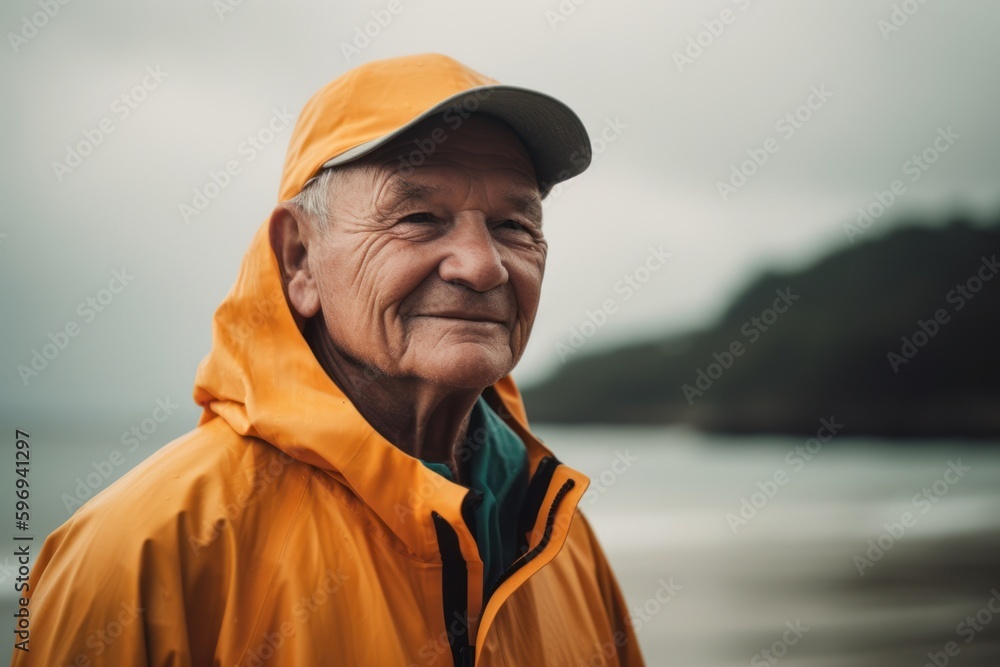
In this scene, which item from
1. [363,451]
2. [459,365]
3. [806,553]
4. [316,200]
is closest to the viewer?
[363,451]

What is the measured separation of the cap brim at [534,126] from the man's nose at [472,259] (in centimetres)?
22

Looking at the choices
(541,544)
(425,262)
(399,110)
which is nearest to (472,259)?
(425,262)

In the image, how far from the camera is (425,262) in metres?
1.65

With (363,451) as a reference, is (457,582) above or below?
below

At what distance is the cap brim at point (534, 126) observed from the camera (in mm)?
Answer: 1605

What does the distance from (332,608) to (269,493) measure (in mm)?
251

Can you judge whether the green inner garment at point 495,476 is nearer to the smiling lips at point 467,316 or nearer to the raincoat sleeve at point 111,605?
the smiling lips at point 467,316

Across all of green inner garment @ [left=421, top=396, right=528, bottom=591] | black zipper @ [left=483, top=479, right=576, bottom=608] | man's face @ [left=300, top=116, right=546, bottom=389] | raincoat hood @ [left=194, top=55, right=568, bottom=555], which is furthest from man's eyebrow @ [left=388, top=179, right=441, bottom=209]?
black zipper @ [left=483, top=479, right=576, bottom=608]

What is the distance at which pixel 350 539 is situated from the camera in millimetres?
1536

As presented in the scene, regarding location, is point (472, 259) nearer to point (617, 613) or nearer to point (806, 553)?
point (617, 613)

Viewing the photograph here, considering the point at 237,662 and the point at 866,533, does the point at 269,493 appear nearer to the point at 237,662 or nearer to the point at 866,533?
the point at 237,662

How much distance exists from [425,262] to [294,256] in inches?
13.4

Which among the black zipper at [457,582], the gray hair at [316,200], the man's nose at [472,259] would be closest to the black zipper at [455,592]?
the black zipper at [457,582]

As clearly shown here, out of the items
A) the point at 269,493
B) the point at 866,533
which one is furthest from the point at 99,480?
the point at 866,533
